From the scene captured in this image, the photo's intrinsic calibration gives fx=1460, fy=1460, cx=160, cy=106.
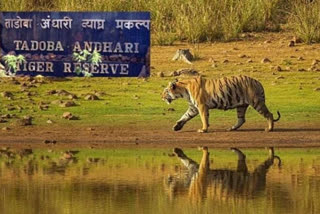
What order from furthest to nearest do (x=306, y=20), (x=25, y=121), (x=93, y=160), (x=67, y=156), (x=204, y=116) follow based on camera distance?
(x=306, y=20) → (x=25, y=121) → (x=204, y=116) → (x=67, y=156) → (x=93, y=160)

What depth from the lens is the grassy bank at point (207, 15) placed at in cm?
2564

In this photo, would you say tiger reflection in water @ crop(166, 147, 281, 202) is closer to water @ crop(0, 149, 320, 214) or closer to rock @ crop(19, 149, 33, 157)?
water @ crop(0, 149, 320, 214)

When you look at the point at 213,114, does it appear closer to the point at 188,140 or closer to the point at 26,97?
the point at 188,140

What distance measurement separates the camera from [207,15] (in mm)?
26047

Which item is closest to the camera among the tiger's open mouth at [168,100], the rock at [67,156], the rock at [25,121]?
the rock at [67,156]

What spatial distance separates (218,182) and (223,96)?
4827 mm

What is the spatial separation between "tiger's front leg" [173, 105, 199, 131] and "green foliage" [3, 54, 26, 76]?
348 cm

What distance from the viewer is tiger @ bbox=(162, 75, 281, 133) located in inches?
864

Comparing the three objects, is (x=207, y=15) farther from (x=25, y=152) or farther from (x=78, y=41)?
(x=25, y=152)

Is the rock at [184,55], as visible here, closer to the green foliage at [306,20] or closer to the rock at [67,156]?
the green foliage at [306,20]

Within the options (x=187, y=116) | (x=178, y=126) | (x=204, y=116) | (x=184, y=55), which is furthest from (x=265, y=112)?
(x=184, y=55)

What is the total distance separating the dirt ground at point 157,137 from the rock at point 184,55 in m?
2.51

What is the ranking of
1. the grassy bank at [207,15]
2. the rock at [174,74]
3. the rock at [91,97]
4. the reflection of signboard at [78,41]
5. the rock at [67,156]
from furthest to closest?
the grassy bank at [207,15] < the rock at [174,74] < the reflection of signboard at [78,41] < the rock at [91,97] < the rock at [67,156]

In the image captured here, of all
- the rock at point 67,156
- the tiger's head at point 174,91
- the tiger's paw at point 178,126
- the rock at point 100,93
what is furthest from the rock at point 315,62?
the rock at point 67,156
